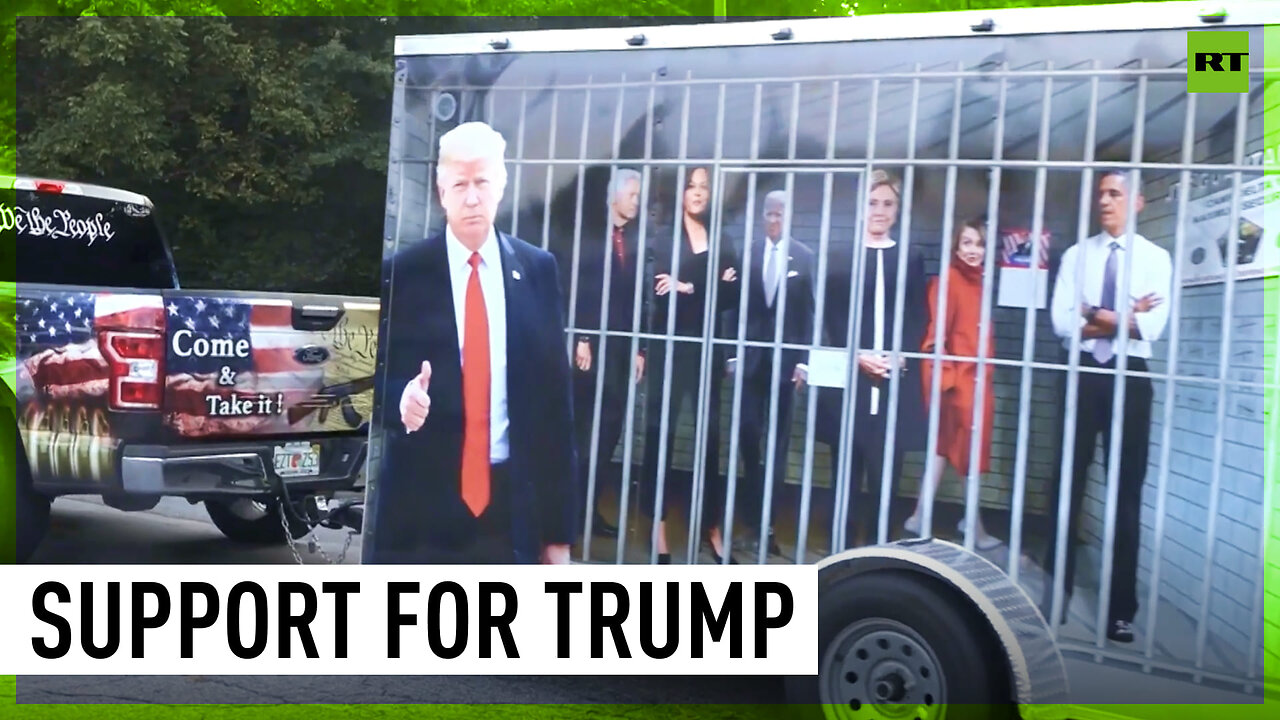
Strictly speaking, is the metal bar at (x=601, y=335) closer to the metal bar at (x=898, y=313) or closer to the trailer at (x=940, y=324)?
the trailer at (x=940, y=324)

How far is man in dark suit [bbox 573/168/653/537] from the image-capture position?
4539 mm

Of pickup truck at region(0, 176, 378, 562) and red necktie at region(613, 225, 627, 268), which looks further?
pickup truck at region(0, 176, 378, 562)

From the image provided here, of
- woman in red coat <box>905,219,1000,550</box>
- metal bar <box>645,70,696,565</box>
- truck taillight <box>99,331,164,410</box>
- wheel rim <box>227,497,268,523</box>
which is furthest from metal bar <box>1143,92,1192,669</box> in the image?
wheel rim <box>227,497,268,523</box>

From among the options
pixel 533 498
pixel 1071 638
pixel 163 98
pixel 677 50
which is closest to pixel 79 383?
pixel 163 98

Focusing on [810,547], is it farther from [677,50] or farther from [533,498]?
[677,50]

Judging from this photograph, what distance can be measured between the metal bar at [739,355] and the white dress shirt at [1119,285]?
37.8 inches

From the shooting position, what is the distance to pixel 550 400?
4656mm

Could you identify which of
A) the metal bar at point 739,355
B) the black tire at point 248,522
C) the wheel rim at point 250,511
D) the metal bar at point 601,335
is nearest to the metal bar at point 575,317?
the metal bar at point 601,335

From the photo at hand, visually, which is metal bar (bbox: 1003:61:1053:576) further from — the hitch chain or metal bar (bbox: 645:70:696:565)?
the hitch chain

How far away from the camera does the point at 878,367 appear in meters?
4.15

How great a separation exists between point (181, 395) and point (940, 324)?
350 cm
